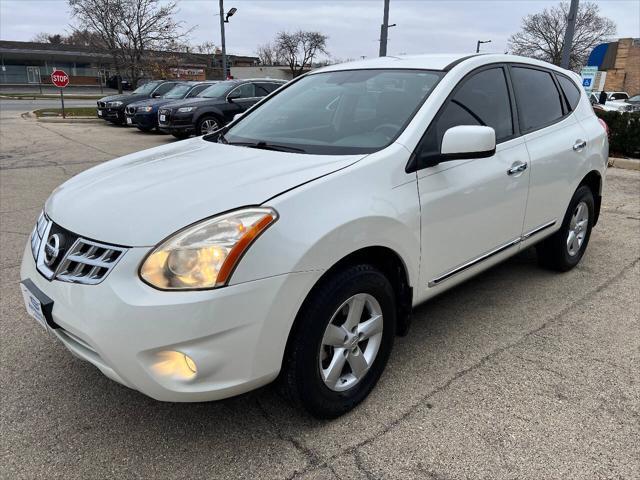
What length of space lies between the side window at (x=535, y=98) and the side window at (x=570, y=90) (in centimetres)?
17

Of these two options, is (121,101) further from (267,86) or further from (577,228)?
(577,228)

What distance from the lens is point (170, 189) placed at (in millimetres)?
2320

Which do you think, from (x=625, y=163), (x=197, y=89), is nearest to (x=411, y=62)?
(x=625, y=163)

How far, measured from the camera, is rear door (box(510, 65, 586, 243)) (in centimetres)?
361

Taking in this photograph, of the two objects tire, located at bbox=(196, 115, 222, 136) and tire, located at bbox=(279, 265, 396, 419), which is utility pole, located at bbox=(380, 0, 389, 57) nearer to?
tire, located at bbox=(196, 115, 222, 136)

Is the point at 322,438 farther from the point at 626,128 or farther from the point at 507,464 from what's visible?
the point at 626,128

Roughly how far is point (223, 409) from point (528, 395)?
1586 millimetres

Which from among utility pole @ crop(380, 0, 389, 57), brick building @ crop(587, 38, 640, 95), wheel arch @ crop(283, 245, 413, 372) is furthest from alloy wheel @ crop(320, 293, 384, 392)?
brick building @ crop(587, 38, 640, 95)

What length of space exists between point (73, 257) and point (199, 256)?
587mm

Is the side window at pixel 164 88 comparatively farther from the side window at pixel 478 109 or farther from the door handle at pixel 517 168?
the door handle at pixel 517 168

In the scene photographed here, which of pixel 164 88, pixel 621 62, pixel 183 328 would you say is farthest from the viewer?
pixel 621 62

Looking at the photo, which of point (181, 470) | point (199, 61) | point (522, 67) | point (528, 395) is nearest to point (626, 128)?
point (522, 67)

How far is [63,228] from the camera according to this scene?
230 centimetres

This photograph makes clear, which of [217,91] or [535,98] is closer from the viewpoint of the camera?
[535,98]
